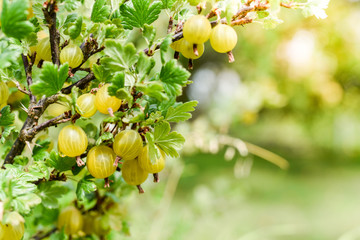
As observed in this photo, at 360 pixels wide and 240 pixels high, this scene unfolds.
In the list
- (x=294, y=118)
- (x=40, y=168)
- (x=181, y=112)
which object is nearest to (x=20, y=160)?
(x=40, y=168)

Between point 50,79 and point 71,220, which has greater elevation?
point 50,79

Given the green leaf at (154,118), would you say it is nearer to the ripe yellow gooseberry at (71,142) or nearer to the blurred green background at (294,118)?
the ripe yellow gooseberry at (71,142)

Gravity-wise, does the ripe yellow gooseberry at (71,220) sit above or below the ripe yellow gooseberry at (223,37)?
below

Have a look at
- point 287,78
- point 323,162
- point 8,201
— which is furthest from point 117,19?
point 323,162

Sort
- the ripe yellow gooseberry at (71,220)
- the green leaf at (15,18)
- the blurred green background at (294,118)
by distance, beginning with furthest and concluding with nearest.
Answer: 1. the blurred green background at (294,118)
2. the ripe yellow gooseberry at (71,220)
3. the green leaf at (15,18)

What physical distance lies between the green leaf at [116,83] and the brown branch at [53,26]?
0.06 meters

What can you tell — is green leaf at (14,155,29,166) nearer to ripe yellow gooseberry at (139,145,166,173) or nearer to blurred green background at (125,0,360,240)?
ripe yellow gooseberry at (139,145,166,173)

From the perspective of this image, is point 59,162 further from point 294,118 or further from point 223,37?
point 294,118

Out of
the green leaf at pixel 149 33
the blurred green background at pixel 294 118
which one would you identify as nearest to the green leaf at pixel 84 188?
the green leaf at pixel 149 33

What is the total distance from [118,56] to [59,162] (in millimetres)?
95

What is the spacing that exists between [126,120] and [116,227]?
0.15 metres

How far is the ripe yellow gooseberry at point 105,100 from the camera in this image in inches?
8.0

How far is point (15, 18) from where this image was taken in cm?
17

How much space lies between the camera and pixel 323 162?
8.09ft
